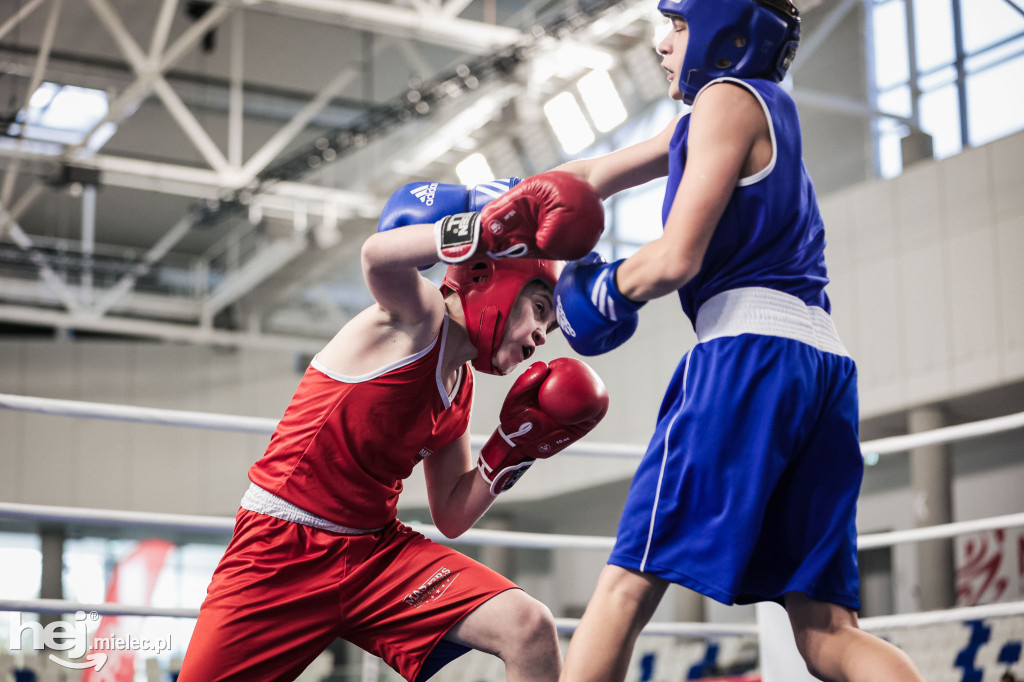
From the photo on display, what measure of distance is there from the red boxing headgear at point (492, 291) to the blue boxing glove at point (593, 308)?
264 millimetres

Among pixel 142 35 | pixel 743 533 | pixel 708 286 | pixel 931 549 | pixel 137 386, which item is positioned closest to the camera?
pixel 743 533

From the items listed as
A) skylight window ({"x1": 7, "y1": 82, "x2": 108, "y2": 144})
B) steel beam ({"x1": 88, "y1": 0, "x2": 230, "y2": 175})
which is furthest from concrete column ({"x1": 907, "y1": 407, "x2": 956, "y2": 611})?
skylight window ({"x1": 7, "y1": 82, "x2": 108, "y2": 144})

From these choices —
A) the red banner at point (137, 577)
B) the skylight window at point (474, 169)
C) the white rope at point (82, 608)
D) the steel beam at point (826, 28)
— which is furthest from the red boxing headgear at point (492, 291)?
the red banner at point (137, 577)

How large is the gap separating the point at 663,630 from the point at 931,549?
6.14 metres

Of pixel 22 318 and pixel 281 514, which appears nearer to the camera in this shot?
pixel 281 514

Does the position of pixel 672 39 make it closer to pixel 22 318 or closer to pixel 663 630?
pixel 663 630

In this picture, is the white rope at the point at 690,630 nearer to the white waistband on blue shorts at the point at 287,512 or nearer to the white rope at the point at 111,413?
the white waistband on blue shorts at the point at 287,512

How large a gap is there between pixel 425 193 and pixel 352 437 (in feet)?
1.51

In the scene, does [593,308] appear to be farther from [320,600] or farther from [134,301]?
[134,301]

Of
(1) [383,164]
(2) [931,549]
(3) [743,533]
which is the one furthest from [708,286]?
(1) [383,164]

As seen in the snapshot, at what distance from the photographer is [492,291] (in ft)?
6.44

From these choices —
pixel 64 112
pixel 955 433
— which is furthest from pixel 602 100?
pixel 955 433

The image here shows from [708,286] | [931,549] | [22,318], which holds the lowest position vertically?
[931,549]

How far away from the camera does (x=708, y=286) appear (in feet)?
5.40
